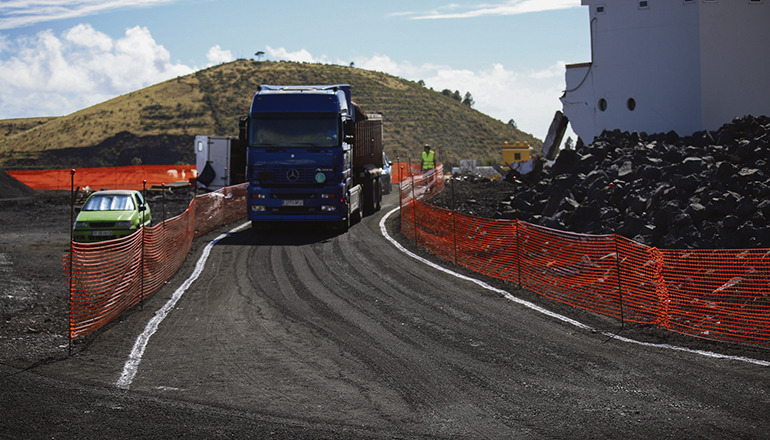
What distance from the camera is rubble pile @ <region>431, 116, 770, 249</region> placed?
15.7 metres

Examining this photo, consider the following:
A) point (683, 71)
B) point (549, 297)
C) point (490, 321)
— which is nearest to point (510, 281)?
point (549, 297)

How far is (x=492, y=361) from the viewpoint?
8.71 meters

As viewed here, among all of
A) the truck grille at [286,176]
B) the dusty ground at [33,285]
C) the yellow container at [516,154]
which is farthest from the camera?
the yellow container at [516,154]

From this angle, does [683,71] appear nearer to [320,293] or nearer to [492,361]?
[320,293]

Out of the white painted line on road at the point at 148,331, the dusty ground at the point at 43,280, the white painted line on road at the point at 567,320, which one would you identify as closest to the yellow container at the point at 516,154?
the dusty ground at the point at 43,280

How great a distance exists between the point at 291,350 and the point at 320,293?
3840 millimetres

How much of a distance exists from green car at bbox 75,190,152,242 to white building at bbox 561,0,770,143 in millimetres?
17154

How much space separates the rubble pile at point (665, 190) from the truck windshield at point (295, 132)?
6895mm

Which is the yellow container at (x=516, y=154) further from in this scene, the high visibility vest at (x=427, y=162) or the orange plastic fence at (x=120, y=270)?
the orange plastic fence at (x=120, y=270)

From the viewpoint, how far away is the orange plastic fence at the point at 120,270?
11.0m

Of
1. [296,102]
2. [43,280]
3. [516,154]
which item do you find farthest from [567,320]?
[516,154]

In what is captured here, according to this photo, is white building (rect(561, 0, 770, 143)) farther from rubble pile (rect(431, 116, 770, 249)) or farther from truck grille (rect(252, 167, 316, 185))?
truck grille (rect(252, 167, 316, 185))

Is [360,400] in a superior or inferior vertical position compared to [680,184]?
inferior

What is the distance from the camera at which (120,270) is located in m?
12.7
